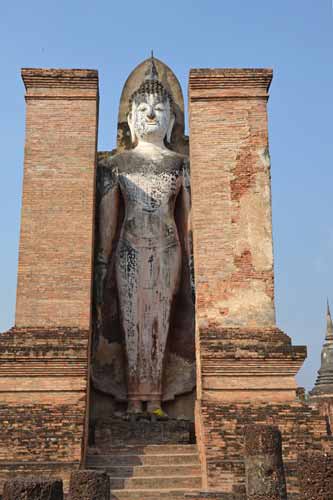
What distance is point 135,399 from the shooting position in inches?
458

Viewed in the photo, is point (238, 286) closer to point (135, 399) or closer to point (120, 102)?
point (135, 399)

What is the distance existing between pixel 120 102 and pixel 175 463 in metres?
6.82

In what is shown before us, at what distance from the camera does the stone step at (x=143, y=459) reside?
32.6ft

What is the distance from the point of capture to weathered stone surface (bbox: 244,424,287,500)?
7285 millimetres

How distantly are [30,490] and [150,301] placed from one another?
653 centimetres

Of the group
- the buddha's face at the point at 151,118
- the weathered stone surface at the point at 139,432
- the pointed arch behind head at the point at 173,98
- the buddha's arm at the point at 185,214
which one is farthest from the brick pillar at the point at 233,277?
the pointed arch behind head at the point at 173,98

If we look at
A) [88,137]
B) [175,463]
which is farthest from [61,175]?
[175,463]

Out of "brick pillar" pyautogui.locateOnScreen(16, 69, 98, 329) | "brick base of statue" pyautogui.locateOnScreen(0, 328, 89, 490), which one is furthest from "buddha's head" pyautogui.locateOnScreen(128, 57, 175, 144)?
"brick base of statue" pyautogui.locateOnScreen(0, 328, 89, 490)

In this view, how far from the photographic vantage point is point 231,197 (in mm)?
11094

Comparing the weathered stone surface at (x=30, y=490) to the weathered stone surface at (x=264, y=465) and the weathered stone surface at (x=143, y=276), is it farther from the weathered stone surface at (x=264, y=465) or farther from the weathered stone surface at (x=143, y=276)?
the weathered stone surface at (x=143, y=276)

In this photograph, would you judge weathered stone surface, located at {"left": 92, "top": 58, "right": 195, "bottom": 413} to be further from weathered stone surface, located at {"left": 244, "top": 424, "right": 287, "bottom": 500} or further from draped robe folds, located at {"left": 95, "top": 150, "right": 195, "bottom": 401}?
weathered stone surface, located at {"left": 244, "top": 424, "right": 287, "bottom": 500}

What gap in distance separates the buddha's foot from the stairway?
114cm

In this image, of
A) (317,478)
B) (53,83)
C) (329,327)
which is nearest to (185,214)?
(53,83)

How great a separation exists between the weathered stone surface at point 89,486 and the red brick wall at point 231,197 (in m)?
4.38
